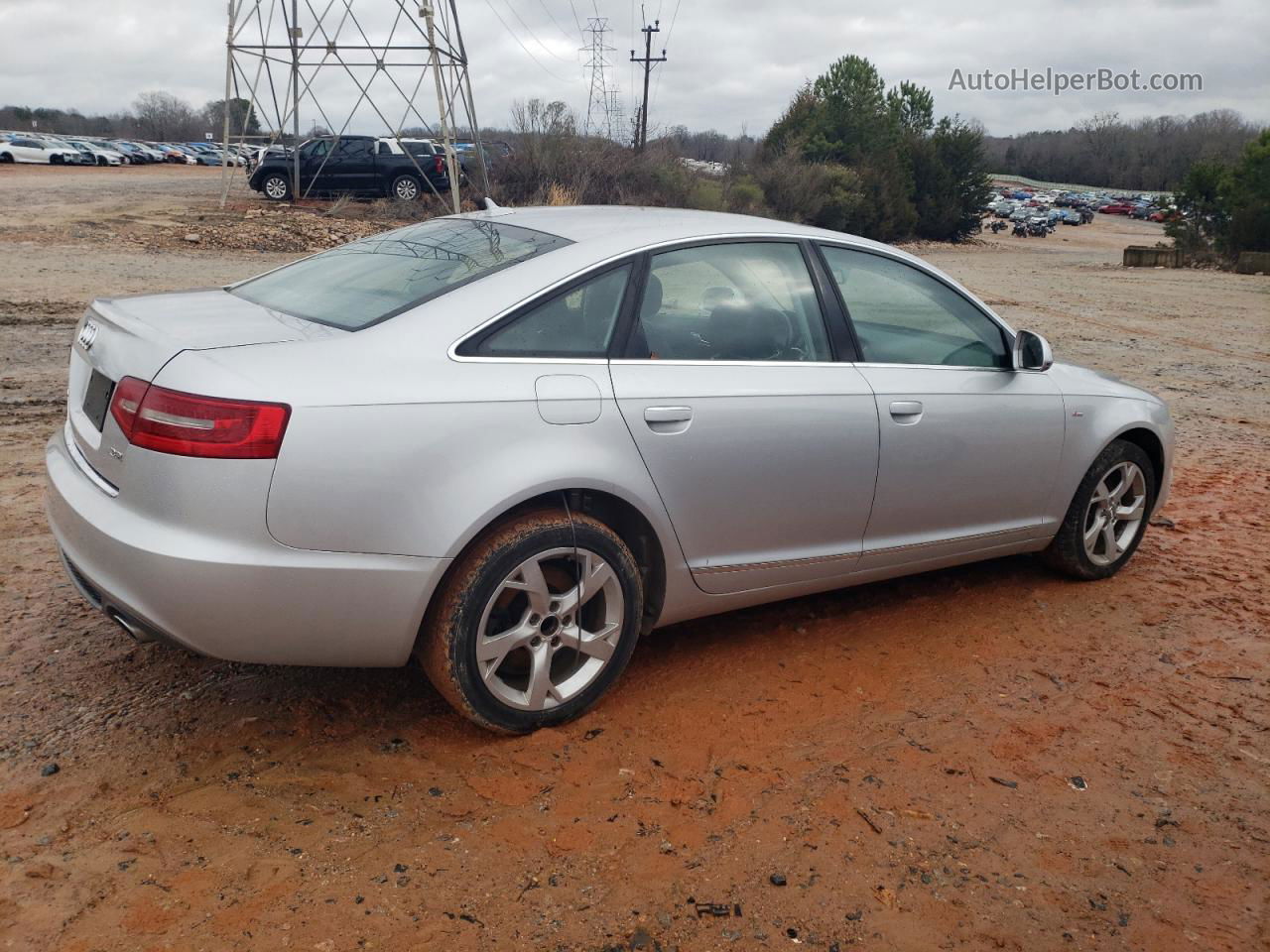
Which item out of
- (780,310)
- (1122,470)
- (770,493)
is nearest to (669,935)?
(770,493)

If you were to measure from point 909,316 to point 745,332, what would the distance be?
0.90m

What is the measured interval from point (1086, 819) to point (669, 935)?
1.33 m

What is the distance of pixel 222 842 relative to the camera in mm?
2750

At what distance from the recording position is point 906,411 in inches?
157

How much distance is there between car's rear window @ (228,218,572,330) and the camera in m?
3.33

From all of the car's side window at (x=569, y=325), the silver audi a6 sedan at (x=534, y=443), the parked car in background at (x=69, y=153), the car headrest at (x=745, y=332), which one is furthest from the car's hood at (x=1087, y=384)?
the parked car in background at (x=69, y=153)

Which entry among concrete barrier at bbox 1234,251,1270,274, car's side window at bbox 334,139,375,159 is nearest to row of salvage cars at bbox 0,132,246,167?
car's side window at bbox 334,139,375,159

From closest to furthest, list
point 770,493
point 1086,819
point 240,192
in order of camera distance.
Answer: point 1086,819 < point 770,493 < point 240,192

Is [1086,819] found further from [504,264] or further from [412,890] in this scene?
[504,264]

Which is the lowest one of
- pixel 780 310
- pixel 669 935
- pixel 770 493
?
pixel 669 935

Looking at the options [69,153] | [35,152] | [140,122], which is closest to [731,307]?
[35,152]

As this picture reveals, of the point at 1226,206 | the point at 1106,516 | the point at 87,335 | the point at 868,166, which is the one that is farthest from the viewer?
the point at 868,166

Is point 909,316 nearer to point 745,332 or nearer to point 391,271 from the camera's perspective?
point 745,332

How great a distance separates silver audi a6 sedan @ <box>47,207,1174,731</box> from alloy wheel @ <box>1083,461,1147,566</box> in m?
0.43
